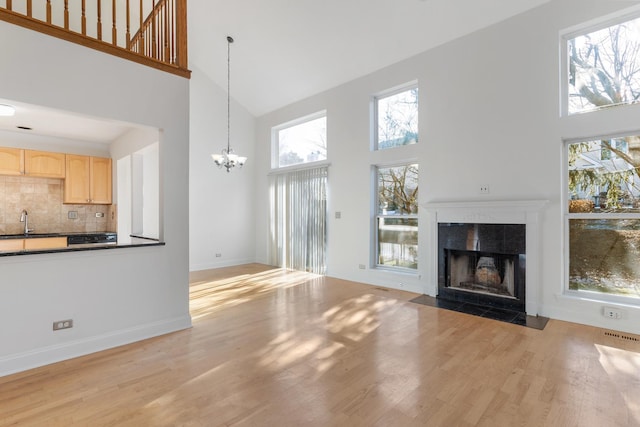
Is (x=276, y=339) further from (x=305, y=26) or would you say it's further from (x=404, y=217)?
(x=305, y=26)

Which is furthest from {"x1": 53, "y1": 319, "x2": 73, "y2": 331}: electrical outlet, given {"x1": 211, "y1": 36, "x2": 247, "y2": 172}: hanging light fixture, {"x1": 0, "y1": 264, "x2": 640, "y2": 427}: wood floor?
{"x1": 211, "y1": 36, "x2": 247, "y2": 172}: hanging light fixture

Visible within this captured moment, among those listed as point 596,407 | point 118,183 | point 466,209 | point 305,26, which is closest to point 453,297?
point 466,209

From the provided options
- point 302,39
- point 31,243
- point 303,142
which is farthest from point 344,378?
point 303,142

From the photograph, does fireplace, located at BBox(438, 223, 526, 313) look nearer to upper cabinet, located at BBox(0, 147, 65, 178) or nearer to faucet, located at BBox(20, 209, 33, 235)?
upper cabinet, located at BBox(0, 147, 65, 178)

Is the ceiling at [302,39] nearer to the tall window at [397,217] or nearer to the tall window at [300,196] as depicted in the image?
the tall window at [300,196]

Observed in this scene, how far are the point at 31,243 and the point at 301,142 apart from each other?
5.13 m

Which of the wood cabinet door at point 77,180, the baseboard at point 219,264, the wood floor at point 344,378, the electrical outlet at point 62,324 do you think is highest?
the wood cabinet door at point 77,180

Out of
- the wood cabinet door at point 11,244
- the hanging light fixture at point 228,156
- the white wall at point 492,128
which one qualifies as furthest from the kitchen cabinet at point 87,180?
the white wall at point 492,128

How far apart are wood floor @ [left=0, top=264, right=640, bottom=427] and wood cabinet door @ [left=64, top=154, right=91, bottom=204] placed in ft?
11.6

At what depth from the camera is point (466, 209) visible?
4.42m

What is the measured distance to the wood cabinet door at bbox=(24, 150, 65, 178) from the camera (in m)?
5.03

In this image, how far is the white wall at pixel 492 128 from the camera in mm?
3746

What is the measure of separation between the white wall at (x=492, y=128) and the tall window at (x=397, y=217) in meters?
0.25

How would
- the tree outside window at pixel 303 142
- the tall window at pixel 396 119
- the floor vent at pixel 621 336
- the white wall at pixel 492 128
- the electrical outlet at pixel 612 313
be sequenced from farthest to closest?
the tree outside window at pixel 303 142, the tall window at pixel 396 119, the white wall at pixel 492 128, the electrical outlet at pixel 612 313, the floor vent at pixel 621 336
